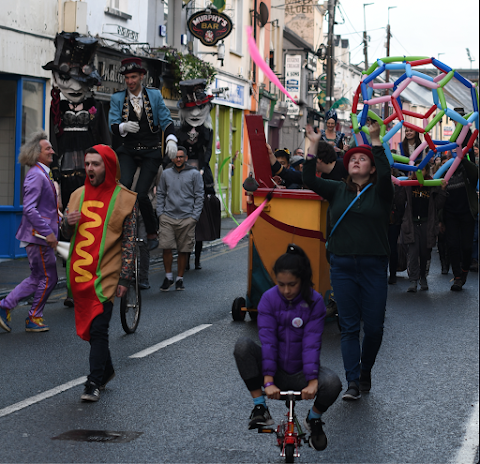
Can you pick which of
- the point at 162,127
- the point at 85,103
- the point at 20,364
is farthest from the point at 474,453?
the point at 85,103

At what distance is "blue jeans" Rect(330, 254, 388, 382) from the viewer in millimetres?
6570

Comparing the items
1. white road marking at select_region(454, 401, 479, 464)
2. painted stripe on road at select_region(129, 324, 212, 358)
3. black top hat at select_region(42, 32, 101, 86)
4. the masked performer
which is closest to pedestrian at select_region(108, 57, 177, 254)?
black top hat at select_region(42, 32, 101, 86)

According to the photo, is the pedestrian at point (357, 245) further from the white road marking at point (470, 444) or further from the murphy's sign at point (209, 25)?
the murphy's sign at point (209, 25)

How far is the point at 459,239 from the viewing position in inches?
526

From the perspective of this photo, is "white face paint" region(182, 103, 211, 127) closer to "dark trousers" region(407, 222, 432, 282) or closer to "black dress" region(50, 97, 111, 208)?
"black dress" region(50, 97, 111, 208)

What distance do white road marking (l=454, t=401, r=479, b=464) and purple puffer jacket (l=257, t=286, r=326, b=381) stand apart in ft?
3.40

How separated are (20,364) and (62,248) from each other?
1345 millimetres

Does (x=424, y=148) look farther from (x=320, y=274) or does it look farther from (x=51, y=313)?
(x=51, y=313)

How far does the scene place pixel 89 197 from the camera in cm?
685

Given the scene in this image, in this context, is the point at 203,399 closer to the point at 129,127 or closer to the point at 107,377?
the point at 107,377

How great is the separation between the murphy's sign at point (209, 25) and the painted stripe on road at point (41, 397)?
16.9 meters

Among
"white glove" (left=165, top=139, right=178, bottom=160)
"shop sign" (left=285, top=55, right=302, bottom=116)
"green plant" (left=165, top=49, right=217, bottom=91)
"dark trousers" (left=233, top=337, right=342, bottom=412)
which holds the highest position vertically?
"shop sign" (left=285, top=55, right=302, bottom=116)

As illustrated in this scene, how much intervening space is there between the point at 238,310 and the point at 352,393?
3.52 metres

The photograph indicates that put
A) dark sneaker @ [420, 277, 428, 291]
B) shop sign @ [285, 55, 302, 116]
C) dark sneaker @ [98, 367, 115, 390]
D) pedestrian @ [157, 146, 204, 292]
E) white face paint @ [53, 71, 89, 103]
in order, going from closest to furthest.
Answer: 1. dark sneaker @ [98, 367, 115, 390]
2. white face paint @ [53, 71, 89, 103]
3. pedestrian @ [157, 146, 204, 292]
4. dark sneaker @ [420, 277, 428, 291]
5. shop sign @ [285, 55, 302, 116]
